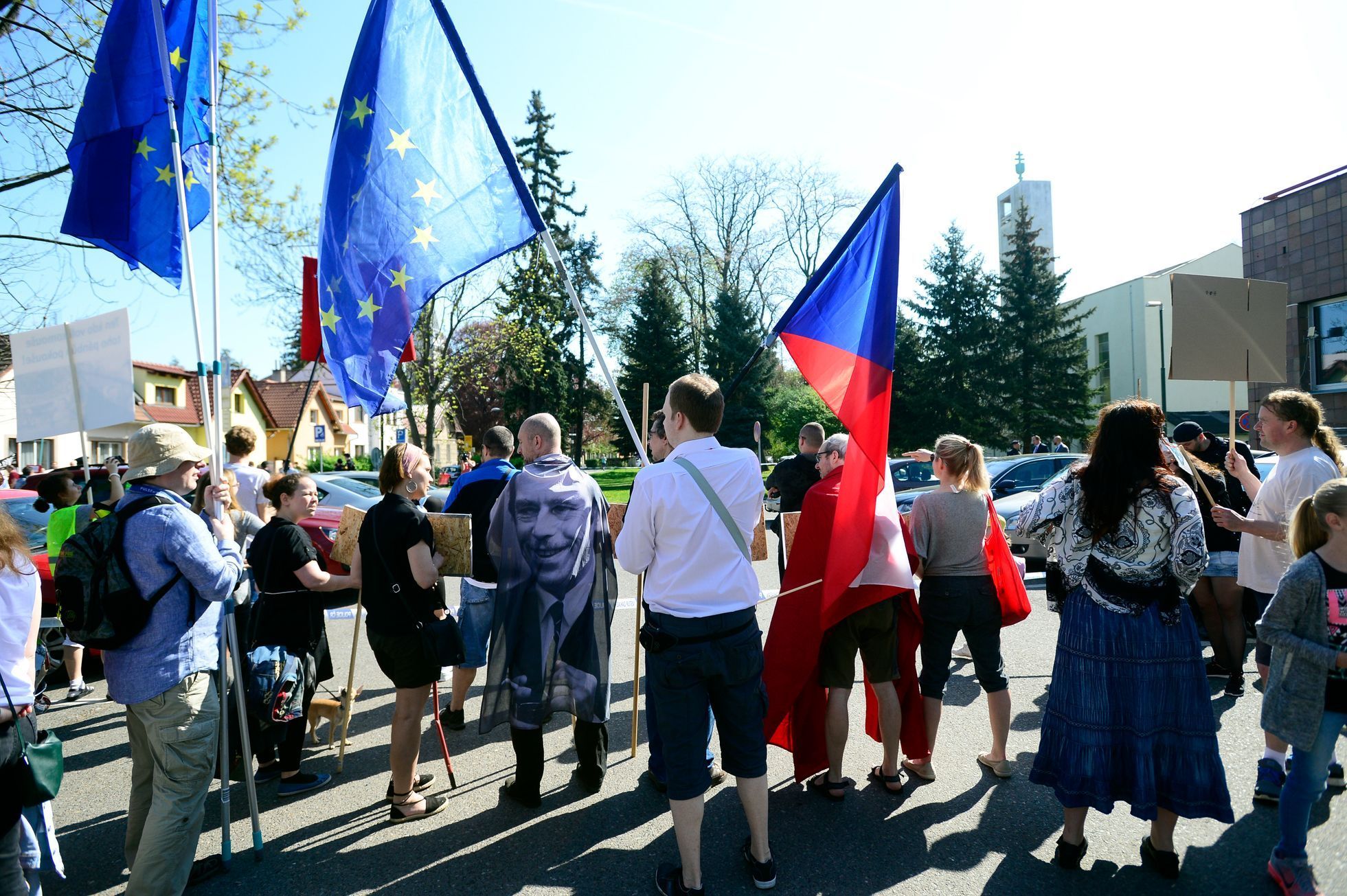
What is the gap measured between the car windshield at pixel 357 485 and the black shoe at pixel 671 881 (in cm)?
945

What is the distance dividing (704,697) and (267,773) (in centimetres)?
294

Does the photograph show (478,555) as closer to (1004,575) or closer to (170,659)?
(170,659)

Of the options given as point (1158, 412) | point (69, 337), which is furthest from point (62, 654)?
point (1158, 412)

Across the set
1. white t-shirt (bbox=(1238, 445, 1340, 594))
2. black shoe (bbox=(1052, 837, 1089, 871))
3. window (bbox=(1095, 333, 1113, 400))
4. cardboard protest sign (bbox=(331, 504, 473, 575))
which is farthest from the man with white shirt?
window (bbox=(1095, 333, 1113, 400))

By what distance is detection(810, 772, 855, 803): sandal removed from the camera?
4.20 meters

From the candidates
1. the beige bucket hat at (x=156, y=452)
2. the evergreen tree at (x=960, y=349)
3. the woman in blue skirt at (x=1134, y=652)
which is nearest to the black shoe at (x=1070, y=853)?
the woman in blue skirt at (x=1134, y=652)

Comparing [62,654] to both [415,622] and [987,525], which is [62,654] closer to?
[415,622]

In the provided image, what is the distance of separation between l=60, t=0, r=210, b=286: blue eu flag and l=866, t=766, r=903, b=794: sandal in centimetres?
473

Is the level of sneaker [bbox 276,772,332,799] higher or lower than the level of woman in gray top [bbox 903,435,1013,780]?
lower

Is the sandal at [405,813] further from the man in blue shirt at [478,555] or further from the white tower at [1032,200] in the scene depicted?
the white tower at [1032,200]

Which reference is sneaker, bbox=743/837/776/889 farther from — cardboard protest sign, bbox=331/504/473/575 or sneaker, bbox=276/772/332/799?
sneaker, bbox=276/772/332/799

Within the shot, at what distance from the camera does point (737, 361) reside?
39.1 m

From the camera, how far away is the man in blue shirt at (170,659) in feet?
10.3

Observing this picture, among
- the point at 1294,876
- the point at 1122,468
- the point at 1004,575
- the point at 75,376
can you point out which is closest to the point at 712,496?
the point at 1122,468
